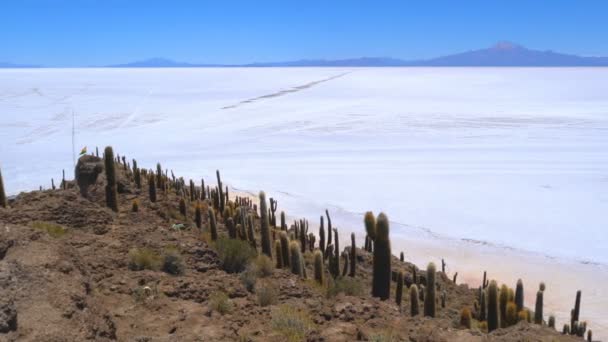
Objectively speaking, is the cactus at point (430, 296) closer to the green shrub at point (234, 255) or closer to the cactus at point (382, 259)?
the cactus at point (382, 259)

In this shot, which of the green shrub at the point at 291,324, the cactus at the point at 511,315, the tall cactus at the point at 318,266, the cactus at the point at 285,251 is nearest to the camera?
the green shrub at the point at 291,324

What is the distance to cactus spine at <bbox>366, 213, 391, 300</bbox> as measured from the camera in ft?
25.7

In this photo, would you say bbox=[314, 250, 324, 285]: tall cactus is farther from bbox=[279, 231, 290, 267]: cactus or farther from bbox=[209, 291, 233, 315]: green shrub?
bbox=[209, 291, 233, 315]: green shrub

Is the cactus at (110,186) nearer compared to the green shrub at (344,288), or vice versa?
the green shrub at (344,288)

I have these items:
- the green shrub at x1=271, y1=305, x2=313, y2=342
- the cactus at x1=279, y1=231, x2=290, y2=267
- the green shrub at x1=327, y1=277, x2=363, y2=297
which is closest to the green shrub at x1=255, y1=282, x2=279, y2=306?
the green shrub at x1=271, y1=305, x2=313, y2=342

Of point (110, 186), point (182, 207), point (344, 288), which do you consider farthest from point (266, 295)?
point (110, 186)

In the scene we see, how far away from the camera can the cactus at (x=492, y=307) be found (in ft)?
22.8

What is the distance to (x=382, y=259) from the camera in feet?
26.8

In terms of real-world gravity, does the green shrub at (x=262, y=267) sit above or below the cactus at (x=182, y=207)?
below

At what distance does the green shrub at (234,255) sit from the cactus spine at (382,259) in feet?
6.44

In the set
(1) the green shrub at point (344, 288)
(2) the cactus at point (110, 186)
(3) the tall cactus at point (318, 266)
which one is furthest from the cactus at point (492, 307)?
(2) the cactus at point (110, 186)

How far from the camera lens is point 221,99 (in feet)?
195

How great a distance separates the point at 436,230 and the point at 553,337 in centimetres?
1105

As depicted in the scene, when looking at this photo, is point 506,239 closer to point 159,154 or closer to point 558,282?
point 558,282
